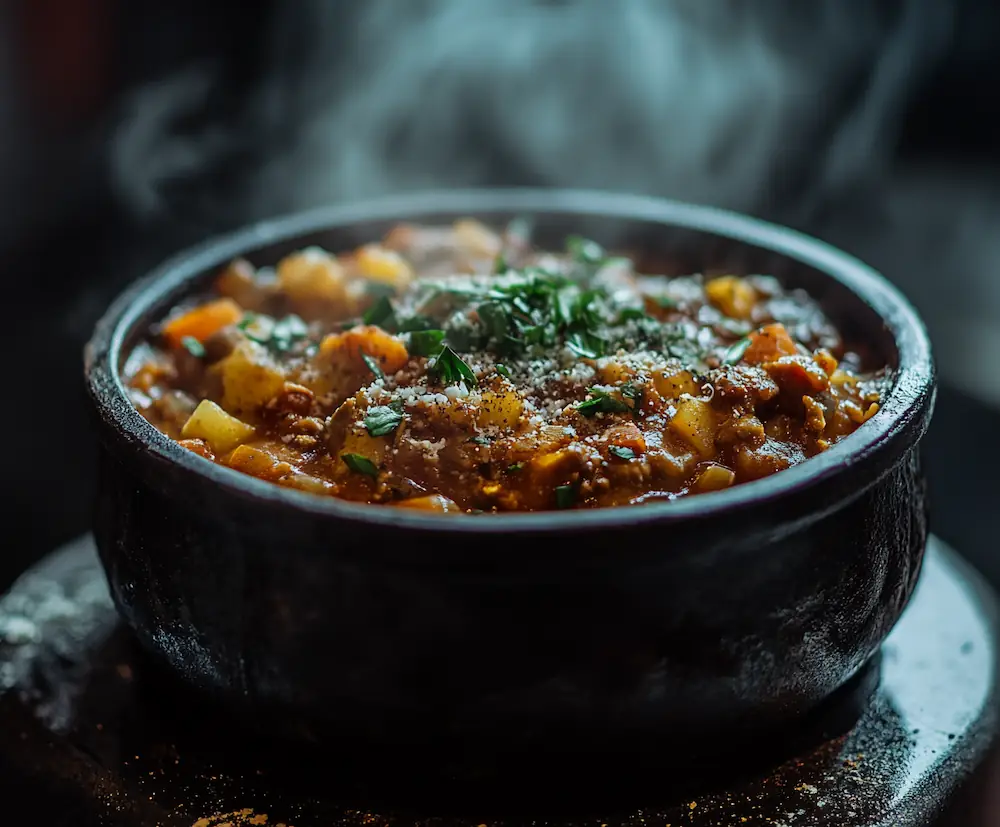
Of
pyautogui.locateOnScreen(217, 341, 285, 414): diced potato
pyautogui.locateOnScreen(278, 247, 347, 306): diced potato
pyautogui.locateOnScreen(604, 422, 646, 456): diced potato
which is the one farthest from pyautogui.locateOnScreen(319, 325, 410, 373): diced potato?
pyautogui.locateOnScreen(604, 422, 646, 456): diced potato

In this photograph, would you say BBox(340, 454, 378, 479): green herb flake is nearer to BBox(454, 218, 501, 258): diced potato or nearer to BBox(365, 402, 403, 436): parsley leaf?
BBox(365, 402, 403, 436): parsley leaf

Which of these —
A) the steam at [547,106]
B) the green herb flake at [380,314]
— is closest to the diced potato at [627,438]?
→ the green herb flake at [380,314]

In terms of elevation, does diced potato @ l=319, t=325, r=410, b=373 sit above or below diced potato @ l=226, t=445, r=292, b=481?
above

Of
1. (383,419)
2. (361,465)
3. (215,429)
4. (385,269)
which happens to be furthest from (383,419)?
(385,269)

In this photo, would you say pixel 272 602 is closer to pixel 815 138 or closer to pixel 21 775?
pixel 21 775

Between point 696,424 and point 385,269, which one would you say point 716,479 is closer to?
point 696,424

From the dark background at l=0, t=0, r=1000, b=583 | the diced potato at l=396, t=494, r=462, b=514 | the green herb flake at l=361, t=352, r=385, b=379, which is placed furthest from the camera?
the dark background at l=0, t=0, r=1000, b=583

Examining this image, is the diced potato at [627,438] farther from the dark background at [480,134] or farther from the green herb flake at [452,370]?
the dark background at [480,134]
